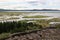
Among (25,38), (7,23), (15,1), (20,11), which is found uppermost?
(15,1)

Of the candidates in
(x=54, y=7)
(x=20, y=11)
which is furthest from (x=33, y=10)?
(x=54, y=7)

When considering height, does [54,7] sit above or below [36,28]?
above

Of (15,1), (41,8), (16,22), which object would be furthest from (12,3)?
(41,8)

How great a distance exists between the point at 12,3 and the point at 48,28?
2.08ft

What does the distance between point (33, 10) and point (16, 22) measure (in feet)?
0.99

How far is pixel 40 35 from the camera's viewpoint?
6.17ft

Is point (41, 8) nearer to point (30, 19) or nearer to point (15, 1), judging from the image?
point (30, 19)

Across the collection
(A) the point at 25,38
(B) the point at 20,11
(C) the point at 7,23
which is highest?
(B) the point at 20,11

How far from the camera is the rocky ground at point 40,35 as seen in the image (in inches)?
72.6

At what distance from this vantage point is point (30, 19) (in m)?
1.92

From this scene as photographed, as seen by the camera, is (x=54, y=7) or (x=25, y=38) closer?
(x=25, y=38)

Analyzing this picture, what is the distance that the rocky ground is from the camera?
1.84m

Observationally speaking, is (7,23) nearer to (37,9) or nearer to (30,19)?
(30,19)

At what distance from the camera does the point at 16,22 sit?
6.26ft
